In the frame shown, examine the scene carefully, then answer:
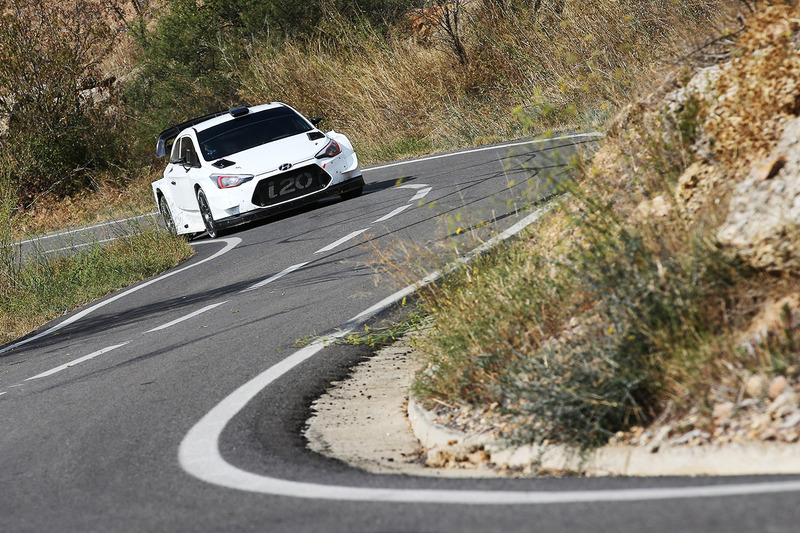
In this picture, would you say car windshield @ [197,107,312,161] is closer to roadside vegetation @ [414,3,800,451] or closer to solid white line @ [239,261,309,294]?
solid white line @ [239,261,309,294]

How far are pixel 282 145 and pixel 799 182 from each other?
10642 millimetres

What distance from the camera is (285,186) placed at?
46.3 ft

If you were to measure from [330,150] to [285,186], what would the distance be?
901 mm

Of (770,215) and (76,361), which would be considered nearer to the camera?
(770,215)

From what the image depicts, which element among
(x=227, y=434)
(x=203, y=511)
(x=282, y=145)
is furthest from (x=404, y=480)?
(x=282, y=145)

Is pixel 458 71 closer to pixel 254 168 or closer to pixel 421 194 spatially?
pixel 421 194

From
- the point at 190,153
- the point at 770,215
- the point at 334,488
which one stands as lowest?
the point at 334,488

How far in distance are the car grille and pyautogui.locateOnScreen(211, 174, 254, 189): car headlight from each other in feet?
0.71

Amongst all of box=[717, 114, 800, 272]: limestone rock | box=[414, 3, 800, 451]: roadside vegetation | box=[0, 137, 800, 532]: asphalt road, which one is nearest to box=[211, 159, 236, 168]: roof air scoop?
box=[0, 137, 800, 532]: asphalt road

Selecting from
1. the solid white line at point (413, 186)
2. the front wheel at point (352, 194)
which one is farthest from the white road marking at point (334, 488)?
the front wheel at point (352, 194)

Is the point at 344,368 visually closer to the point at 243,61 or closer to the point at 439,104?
the point at 439,104

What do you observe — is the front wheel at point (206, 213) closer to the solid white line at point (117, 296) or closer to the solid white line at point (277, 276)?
the solid white line at point (117, 296)

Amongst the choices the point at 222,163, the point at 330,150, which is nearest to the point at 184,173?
the point at 222,163

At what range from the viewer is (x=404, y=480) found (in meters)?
4.39
